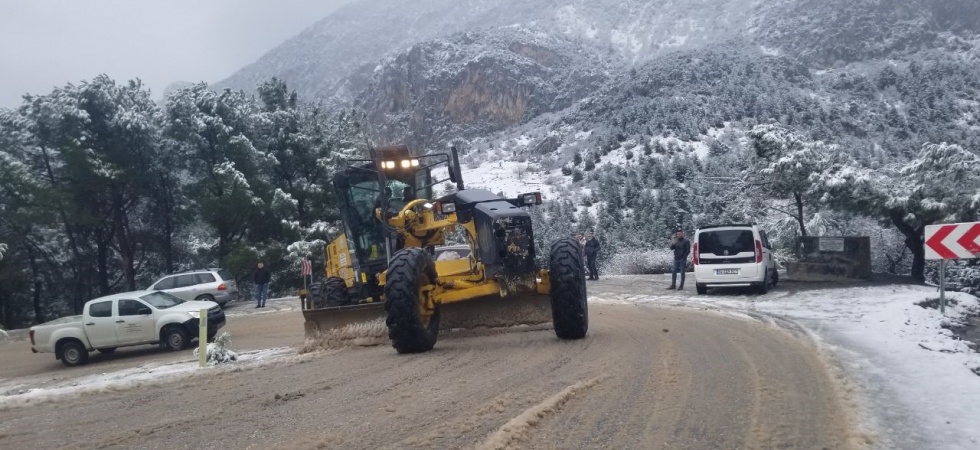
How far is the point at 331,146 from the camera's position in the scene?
36.6 m

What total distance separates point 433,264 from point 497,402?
3.90 metres

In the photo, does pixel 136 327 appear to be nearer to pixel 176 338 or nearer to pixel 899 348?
pixel 176 338

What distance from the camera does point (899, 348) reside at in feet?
29.6

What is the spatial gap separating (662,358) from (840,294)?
33.0 feet

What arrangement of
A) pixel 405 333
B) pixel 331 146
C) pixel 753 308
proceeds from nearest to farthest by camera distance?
pixel 405 333 → pixel 753 308 → pixel 331 146

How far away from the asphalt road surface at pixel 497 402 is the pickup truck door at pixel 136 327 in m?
8.19

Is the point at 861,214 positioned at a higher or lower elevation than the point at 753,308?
higher

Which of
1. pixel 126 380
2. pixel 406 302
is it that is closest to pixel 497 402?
pixel 406 302

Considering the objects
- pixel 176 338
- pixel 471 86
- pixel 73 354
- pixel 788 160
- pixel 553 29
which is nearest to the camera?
pixel 176 338

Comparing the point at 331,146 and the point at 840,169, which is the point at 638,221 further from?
the point at 840,169

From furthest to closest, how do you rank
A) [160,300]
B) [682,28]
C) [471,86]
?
[682,28]
[471,86]
[160,300]

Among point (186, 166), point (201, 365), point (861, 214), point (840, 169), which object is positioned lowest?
point (201, 365)

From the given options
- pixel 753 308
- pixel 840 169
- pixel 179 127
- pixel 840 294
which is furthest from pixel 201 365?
pixel 179 127

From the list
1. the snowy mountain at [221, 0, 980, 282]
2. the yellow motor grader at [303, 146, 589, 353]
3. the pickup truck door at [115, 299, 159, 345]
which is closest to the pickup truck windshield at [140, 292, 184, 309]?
the pickup truck door at [115, 299, 159, 345]
